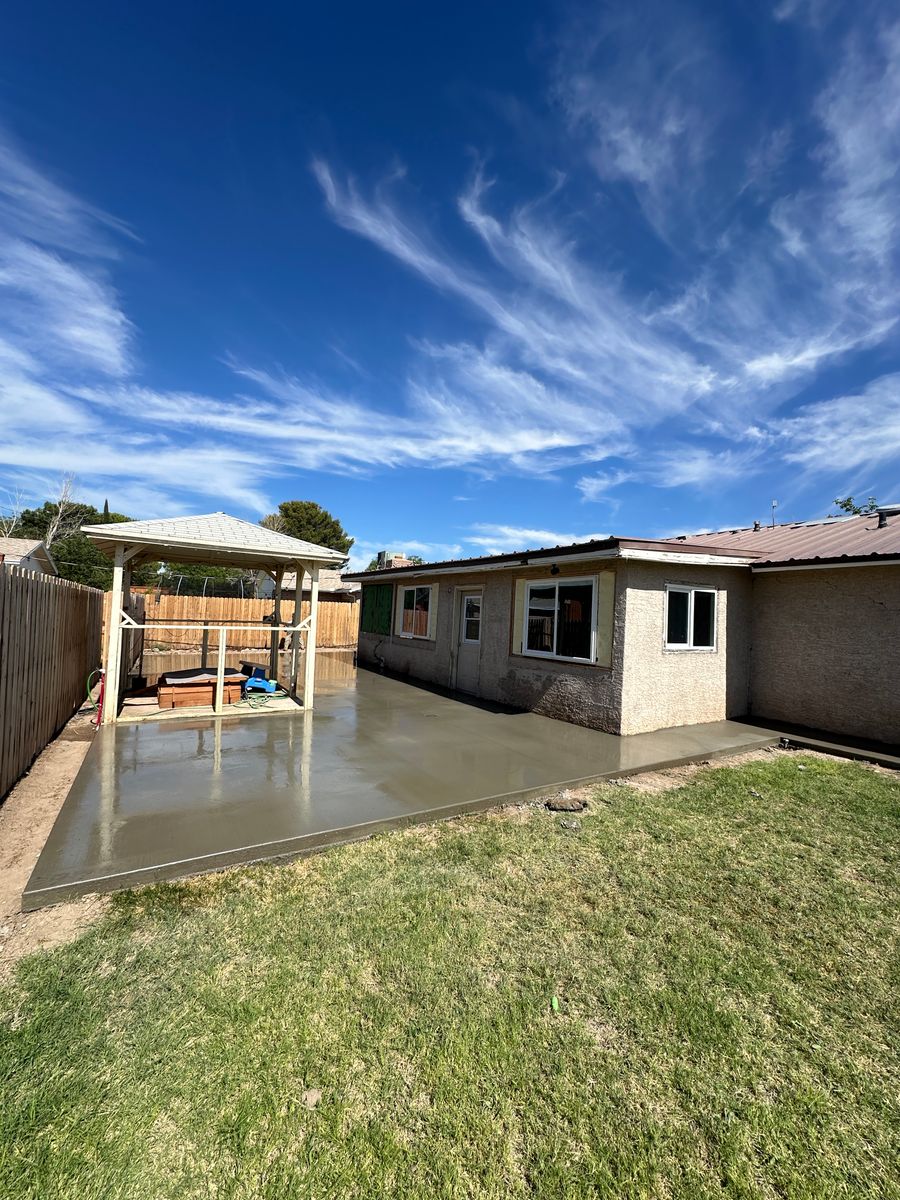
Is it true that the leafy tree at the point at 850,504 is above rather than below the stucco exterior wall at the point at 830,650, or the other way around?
above

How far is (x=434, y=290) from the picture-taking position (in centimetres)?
1230

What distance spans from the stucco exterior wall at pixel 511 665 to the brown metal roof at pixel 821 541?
2.17m

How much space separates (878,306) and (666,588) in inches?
361

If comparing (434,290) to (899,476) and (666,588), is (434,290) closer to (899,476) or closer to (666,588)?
(666,588)

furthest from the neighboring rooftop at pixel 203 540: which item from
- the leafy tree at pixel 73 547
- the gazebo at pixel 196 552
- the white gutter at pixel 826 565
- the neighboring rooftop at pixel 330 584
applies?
the leafy tree at pixel 73 547

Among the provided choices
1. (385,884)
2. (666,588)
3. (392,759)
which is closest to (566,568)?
(666,588)

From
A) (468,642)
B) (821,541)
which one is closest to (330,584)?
(468,642)

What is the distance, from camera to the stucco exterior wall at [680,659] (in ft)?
25.0

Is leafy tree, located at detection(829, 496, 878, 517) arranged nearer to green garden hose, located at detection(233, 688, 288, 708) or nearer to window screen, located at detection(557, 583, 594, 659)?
window screen, located at detection(557, 583, 594, 659)

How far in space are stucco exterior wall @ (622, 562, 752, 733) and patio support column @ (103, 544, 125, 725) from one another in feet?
24.1

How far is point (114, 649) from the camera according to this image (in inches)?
285

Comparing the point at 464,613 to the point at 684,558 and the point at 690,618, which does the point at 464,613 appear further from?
the point at 684,558

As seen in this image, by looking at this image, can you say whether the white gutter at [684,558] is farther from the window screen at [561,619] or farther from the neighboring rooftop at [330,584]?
the neighboring rooftop at [330,584]

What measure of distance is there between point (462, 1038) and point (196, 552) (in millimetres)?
8300
